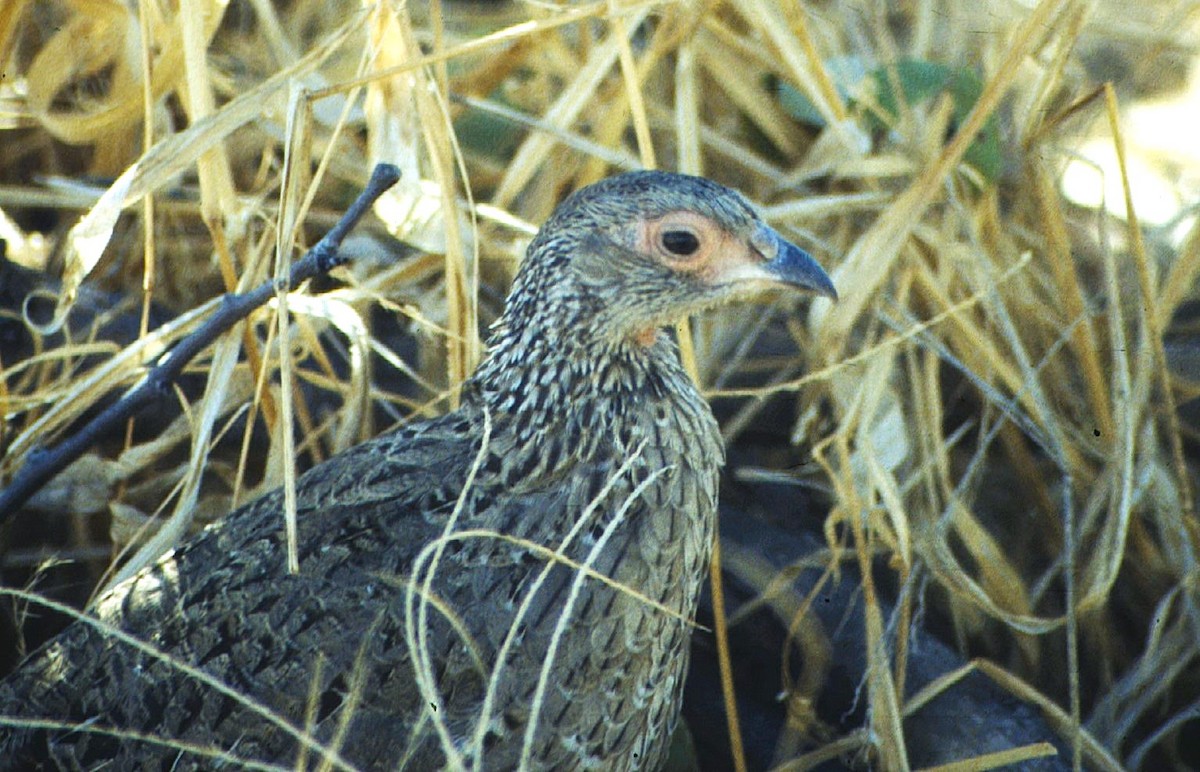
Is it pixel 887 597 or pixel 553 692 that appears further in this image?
pixel 887 597

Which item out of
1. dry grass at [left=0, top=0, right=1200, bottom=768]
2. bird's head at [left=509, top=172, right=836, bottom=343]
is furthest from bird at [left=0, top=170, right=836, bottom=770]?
dry grass at [left=0, top=0, right=1200, bottom=768]

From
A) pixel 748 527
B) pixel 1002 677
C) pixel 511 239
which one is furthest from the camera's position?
pixel 511 239

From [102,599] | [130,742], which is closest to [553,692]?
[130,742]

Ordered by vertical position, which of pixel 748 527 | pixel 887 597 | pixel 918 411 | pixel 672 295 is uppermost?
pixel 672 295

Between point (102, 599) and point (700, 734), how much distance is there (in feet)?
4.35

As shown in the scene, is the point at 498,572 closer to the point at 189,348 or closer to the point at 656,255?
the point at 656,255

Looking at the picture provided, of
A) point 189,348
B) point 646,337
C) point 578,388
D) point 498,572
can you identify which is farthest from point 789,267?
point 189,348

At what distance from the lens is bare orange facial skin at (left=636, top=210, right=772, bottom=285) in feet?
7.81

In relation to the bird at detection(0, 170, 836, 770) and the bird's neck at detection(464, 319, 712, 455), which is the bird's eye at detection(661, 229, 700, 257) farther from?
the bird's neck at detection(464, 319, 712, 455)

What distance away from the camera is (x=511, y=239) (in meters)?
3.36

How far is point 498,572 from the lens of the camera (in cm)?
230

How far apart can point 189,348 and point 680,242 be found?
982 mm

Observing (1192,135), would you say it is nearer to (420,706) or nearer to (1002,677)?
(1002,677)

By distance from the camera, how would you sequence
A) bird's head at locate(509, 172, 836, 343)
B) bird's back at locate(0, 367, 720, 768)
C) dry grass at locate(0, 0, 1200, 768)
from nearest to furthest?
1. bird's back at locate(0, 367, 720, 768)
2. bird's head at locate(509, 172, 836, 343)
3. dry grass at locate(0, 0, 1200, 768)
